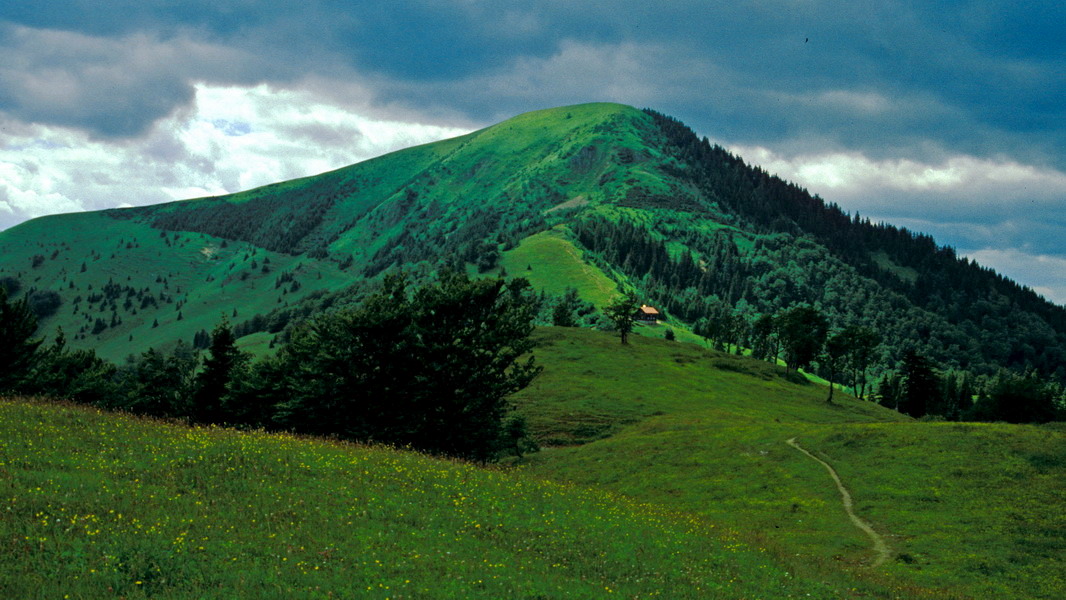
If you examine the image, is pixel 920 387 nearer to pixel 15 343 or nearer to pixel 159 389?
pixel 159 389

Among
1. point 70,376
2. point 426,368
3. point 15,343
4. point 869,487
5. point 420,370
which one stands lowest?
point 70,376

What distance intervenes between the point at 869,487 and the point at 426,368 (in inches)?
1505

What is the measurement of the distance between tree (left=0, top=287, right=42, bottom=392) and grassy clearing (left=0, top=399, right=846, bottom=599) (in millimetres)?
63692

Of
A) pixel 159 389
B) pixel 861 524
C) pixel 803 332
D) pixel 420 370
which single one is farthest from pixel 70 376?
pixel 803 332

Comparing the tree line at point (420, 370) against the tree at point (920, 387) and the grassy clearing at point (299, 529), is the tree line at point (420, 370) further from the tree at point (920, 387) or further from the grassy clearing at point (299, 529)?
the tree at point (920, 387)

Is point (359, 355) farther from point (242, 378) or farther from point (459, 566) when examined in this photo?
point (459, 566)

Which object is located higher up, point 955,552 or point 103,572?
point 103,572

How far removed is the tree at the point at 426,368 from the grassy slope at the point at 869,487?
16545 mm

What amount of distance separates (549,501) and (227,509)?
1362cm

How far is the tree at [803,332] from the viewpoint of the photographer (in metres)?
168

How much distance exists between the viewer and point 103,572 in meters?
14.6

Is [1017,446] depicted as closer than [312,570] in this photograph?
No

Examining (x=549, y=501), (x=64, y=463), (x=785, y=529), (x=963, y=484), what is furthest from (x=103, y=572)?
(x=963, y=484)

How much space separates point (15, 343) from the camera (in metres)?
78.6
